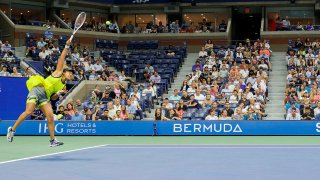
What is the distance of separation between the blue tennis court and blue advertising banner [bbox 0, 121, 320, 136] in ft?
22.3

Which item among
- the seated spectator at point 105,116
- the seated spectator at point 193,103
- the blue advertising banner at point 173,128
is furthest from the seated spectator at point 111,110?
the seated spectator at point 193,103

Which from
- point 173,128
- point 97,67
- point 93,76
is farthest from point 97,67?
point 173,128

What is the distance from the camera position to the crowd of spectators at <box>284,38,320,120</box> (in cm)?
2166

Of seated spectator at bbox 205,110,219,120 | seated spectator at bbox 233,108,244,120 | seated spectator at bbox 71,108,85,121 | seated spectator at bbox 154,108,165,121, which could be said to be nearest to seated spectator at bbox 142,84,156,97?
seated spectator at bbox 154,108,165,121

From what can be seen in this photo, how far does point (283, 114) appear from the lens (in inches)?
977

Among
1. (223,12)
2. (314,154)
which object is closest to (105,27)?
(223,12)

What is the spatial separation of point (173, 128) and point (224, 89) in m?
5.22

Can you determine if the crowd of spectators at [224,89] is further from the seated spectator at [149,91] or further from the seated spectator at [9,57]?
the seated spectator at [9,57]

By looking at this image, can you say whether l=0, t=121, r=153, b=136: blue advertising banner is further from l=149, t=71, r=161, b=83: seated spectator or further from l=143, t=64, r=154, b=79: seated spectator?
l=143, t=64, r=154, b=79: seated spectator

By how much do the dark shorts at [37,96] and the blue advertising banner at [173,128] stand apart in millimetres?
8395

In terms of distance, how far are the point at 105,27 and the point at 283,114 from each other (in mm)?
18631

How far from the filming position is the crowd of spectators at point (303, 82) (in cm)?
2166

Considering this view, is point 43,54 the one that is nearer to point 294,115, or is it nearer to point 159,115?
point 159,115

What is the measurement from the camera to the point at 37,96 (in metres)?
12.9
